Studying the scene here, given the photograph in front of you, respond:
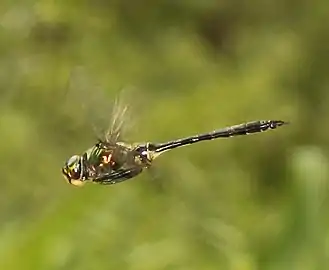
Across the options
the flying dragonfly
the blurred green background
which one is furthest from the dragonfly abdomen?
the blurred green background

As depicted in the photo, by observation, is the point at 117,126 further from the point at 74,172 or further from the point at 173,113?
the point at 173,113

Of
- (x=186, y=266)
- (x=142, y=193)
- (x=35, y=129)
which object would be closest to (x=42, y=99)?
(x=35, y=129)

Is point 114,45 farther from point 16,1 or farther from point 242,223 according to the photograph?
point 242,223

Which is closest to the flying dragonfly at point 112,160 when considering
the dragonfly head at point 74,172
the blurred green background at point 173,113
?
the dragonfly head at point 74,172

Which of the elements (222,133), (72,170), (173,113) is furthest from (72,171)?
(173,113)

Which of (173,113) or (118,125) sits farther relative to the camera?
(173,113)

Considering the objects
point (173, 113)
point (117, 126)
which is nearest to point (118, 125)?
point (117, 126)

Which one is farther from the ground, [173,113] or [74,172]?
[173,113]
